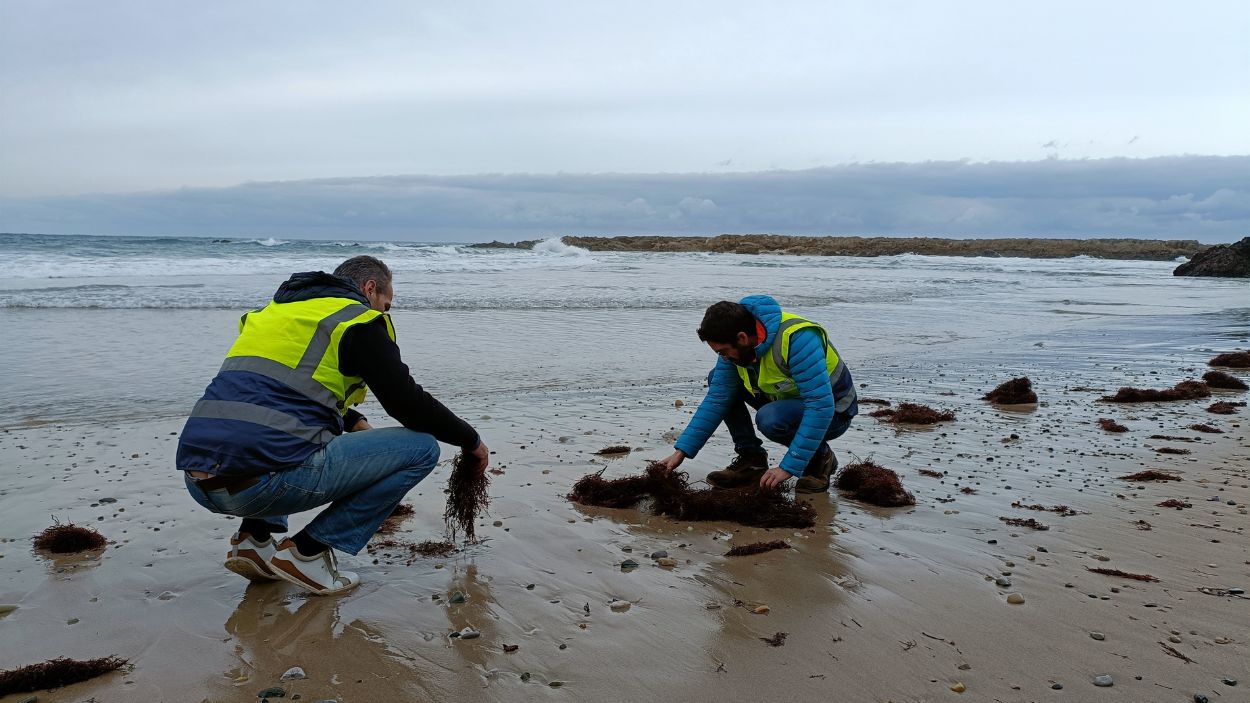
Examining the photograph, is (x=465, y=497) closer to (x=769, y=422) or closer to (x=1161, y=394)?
(x=769, y=422)

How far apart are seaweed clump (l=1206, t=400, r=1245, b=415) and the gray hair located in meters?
8.09

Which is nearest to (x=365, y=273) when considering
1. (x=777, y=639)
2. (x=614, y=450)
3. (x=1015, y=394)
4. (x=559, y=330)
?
(x=777, y=639)

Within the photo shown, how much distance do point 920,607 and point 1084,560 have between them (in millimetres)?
1195

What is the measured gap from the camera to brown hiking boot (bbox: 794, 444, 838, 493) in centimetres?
598

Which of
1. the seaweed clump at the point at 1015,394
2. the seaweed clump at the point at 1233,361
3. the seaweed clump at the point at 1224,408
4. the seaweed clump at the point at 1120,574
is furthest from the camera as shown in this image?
the seaweed clump at the point at 1233,361

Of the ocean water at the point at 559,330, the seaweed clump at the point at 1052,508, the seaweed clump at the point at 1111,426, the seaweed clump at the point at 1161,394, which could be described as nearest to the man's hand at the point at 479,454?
the seaweed clump at the point at 1052,508

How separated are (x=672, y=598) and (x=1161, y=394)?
743 cm

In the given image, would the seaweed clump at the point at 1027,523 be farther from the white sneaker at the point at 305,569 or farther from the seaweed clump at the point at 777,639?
the white sneaker at the point at 305,569

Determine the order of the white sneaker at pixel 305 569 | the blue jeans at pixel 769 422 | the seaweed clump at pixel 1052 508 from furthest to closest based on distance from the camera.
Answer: the blue jeans at pixel 769 422 → the seaweed clump at pixel 1052 508 → the white sneaker at pixel 305 569

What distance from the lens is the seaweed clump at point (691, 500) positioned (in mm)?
5309

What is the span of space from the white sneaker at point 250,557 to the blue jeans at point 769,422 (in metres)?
2.96

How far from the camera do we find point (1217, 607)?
3980 mm

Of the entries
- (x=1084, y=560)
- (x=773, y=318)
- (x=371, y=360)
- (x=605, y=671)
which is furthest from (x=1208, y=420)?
(x=371, y=360)

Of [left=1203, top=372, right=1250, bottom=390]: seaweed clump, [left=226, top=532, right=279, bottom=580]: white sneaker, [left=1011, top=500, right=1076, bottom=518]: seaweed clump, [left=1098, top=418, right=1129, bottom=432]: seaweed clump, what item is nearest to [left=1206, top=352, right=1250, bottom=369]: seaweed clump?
[left=1203, top=372, right=1250, bottom=390]: seaweed clump
